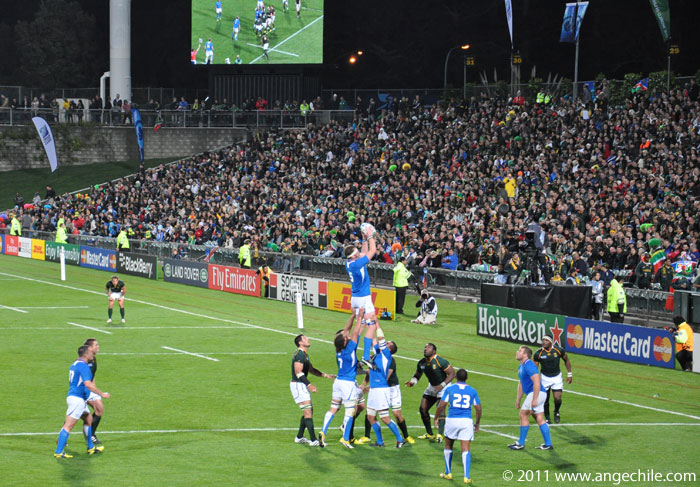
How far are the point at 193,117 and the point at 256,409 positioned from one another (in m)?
52.0

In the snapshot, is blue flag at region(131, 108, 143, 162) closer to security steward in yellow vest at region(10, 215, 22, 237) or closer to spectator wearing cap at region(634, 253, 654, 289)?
security steward in yellow vest at region(10, 215, 22, 237)

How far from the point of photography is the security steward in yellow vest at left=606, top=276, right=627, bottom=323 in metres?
29.5

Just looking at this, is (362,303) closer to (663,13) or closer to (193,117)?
(663,13)

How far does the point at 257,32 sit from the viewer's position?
62.3 m

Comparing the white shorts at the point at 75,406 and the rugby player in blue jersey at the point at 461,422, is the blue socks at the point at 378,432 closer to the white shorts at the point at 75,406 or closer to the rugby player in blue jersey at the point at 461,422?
the rugby player in blue jersey at the point at 461,422

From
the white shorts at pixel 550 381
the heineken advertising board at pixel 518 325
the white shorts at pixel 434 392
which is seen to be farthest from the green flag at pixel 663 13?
the white shorts at pixel 434 392

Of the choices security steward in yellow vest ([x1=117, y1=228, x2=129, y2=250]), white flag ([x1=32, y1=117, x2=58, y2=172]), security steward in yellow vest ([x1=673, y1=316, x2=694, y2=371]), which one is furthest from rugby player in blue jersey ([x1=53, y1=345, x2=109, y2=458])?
white flag ([x1=32, y1=117, x2=58, y2=172])

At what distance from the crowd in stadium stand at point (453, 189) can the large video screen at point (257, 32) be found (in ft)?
17.0

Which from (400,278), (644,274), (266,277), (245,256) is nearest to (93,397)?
(400,278)

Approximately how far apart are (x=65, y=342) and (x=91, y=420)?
43.2ft

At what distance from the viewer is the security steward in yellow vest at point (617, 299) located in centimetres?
2950

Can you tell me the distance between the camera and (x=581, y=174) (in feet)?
129

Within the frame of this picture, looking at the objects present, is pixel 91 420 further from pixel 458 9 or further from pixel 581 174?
pixel 458 9

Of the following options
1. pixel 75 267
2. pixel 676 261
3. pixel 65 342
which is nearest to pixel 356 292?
pixel 65 342
